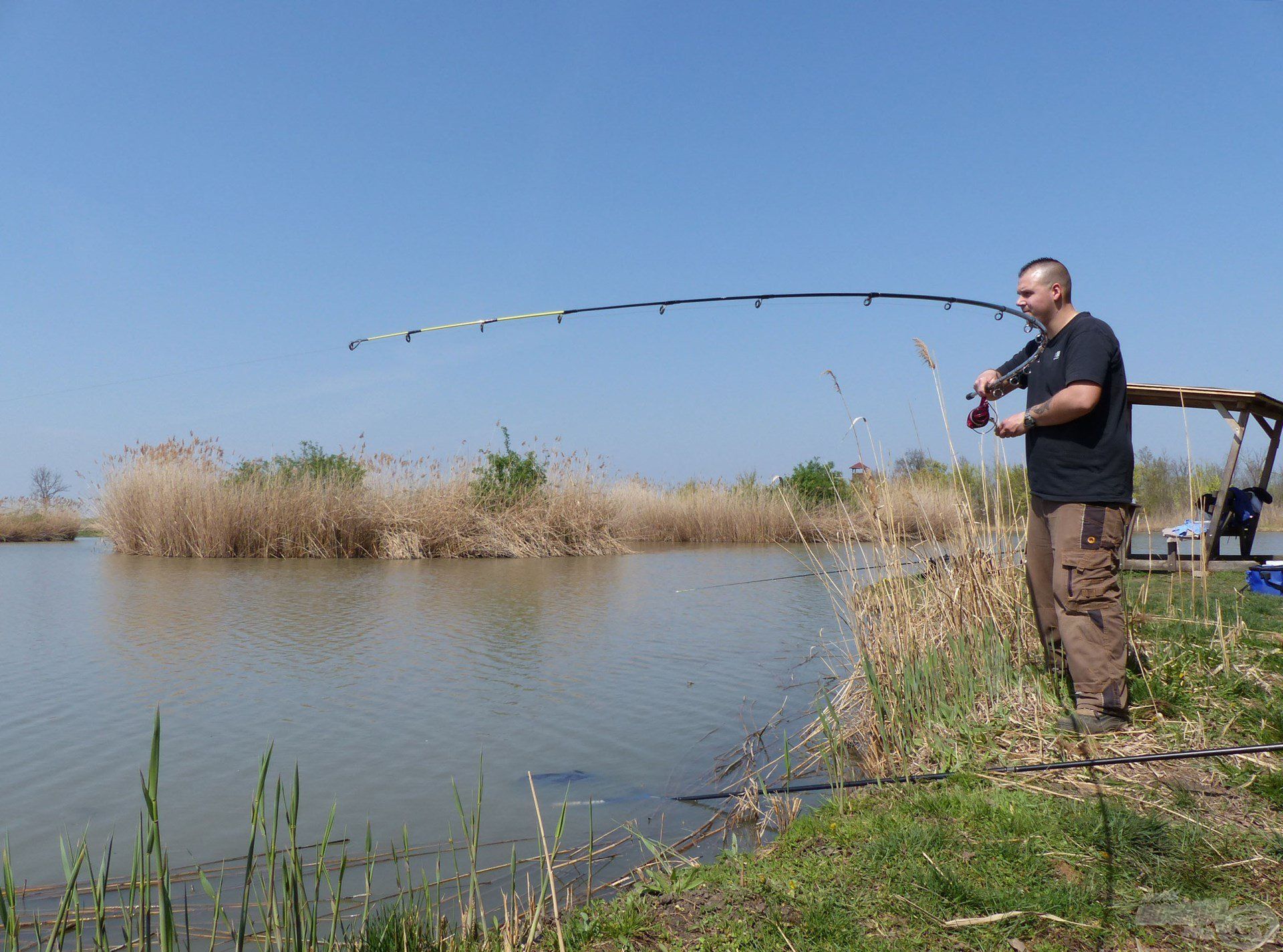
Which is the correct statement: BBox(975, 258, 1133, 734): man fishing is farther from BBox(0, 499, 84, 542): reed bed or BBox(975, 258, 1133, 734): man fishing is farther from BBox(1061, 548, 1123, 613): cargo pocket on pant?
BBox(0, 499, 84, 542): reed bed

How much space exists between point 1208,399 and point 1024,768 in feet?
25.1

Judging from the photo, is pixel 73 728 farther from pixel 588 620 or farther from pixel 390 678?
pixel 588 620

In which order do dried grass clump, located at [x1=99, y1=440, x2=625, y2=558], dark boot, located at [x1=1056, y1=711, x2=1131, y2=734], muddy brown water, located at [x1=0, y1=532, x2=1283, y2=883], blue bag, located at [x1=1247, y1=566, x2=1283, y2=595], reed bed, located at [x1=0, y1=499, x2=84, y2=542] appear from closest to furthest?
muddy brown water, located at [x1=0, y1=532, x2=1283, y2=883]
dark boot, located at [x1=1056, y1=711, x2=1131, y2=734]
blue bag, located at [x1=1247, y1=566, x2=1283, y2=595]
dried grass clump, located at [x1=99, y1=440, x2=625, y2=558]
reed bed, located at [x1=0, y1=499, x2=84, y2=542]

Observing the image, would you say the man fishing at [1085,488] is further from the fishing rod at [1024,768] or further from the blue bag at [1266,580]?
the blue bag at [1266,580]

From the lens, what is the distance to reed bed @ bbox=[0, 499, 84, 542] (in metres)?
24.2

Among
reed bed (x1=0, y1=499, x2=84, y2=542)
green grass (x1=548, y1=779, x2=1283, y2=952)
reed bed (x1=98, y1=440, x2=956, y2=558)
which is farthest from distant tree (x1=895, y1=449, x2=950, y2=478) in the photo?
reed bed (x1=0, y1=499, x2=84, y2=542)

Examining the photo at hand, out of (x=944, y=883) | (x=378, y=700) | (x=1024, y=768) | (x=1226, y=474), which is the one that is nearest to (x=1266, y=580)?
(x=1226, y=474)

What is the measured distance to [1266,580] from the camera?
768cm

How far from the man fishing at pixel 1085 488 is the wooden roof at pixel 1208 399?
555 cm

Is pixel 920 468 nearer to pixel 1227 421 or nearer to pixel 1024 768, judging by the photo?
pixel 1024 768

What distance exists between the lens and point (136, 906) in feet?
8.64

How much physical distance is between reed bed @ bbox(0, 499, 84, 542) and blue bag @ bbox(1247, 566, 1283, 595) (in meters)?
26.2

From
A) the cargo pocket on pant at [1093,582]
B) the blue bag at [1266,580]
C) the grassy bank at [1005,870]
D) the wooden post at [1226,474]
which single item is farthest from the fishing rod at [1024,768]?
the wooden post at [1226,474]

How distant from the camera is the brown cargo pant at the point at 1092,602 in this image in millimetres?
3826
